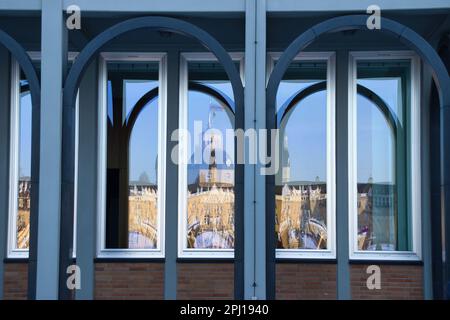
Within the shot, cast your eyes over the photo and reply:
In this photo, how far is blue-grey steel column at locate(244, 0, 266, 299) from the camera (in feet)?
17.4

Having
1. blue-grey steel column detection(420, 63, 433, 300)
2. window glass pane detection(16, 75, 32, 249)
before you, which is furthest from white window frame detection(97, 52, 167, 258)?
blue-grey steel column detection(420, 63, 433, 300)

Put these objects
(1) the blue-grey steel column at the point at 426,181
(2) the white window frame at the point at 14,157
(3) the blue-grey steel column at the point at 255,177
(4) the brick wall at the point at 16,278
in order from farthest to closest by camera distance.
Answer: (2) the white window frame at the point at 14,157 < (4) the brick wall at the point at 16,278 < (1) the blue-grey steel column at the point at 426,181 < (3) the blue-grey steel column at the point at 255,177

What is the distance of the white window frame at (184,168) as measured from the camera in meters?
7.04

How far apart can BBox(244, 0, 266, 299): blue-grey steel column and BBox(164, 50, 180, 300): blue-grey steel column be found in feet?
5.96

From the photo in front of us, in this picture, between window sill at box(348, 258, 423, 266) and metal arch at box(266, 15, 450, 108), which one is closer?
metal arch at box(266, 15, 450, 108)

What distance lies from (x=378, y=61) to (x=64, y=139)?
13.5 ft

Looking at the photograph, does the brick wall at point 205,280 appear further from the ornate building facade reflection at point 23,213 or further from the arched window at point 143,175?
the ornate building facade reflection at point 23,213

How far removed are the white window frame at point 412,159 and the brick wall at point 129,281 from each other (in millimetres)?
2488

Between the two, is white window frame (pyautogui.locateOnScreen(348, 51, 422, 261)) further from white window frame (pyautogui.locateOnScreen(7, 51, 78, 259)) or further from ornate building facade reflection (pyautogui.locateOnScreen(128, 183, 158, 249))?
white window frame (pyautogui.locateOnScreen(7, 51, 78, 259))

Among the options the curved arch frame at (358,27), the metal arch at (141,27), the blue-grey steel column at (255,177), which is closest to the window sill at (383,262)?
the curved arch frame at (358,27)

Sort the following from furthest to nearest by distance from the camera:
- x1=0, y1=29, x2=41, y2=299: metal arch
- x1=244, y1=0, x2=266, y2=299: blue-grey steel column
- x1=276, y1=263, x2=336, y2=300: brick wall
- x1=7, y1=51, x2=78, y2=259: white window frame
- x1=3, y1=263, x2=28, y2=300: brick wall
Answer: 1. x1=7, y1=51, x2=78, y2=259: white window frame
2. x1=3, y1=263, x2=28, y2=300: brick wall
3. x1=276, y1=263, x2=336, y2=300: brick wall
4. x1=0, y1=29, x2=41, y2=299: metal arch
5. x1=244, y1=0, x2=266, y2=299: blue-grey steel column

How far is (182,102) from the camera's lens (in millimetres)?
7164
